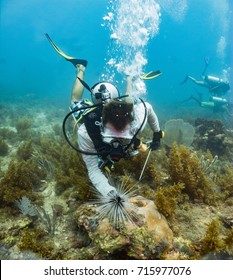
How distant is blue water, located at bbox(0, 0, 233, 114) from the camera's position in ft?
254

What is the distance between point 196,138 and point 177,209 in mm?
6806

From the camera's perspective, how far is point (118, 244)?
345 cm

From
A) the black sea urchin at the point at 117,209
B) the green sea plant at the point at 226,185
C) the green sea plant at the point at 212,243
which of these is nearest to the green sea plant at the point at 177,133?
the green sea plant at the point at 226,185

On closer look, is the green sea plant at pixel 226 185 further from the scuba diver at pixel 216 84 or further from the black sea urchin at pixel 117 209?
the scuba diver at pixel 216 84

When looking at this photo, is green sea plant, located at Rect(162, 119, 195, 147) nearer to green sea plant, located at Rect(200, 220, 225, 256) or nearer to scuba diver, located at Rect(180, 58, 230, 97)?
green sea plant, located at Rect(200, 220, 225, 256)

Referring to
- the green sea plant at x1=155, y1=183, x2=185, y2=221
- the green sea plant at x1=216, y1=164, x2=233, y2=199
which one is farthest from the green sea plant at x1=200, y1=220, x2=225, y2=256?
the green sea plant at x1=216, y1=164, x2=233, y2=199

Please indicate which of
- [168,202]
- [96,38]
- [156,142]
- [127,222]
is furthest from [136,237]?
[96,38]

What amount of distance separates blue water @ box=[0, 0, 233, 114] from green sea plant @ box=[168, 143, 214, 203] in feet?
189

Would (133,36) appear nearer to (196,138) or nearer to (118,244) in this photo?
(196,138)

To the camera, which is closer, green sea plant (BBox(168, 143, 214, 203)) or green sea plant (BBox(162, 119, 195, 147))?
green sea plant (BBox(168, 143, 214, 203))

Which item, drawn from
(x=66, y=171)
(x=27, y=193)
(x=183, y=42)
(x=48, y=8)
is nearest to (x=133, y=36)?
(x=66, y=171)

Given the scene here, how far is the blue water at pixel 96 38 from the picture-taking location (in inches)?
3051

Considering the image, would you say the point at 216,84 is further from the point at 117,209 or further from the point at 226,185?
the point at 117,209

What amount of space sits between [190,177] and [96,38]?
123405mm
